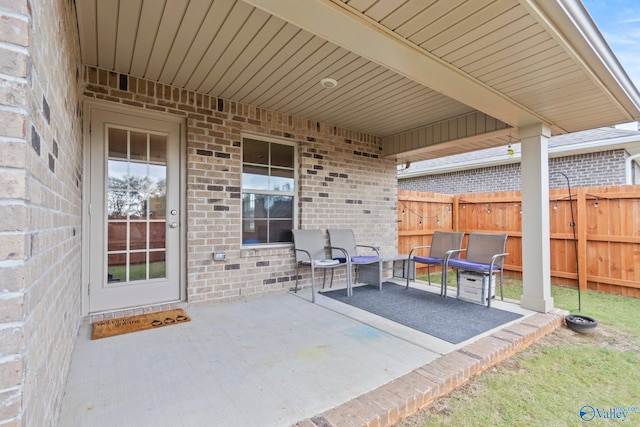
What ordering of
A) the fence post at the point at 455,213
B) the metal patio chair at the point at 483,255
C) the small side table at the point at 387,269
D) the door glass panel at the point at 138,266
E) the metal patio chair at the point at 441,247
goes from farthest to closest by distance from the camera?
the fence post at the point at 455,213
the small side table at the point at 387,269
the metal patio chair at the point at 441,247
the metal patio chair at the point at 483,255
the door glass panel at the point at 138,266

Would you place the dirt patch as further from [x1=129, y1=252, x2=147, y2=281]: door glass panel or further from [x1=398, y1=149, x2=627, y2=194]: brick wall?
[x1=398, y1=149, x2=627, y2=194]: brick wall

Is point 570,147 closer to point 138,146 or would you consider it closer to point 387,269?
point 387,269

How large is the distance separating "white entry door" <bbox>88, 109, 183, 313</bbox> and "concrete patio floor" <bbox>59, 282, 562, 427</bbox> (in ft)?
1.89

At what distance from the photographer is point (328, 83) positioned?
3414 mm

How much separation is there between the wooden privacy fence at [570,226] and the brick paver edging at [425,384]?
2300 mm

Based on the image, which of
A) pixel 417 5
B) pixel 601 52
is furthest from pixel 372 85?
pixel 601 52

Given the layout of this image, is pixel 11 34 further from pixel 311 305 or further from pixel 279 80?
pixel 311 305

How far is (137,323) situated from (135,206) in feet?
Result: 4.02

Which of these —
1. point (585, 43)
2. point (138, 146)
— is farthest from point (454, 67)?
point (138, 146)

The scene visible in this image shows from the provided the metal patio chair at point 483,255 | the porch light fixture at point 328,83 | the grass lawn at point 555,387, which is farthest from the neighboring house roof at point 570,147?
the porch light fixture at point 328,83

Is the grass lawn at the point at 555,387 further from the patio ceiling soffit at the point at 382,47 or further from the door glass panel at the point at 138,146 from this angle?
the door glass panel at the point at 138,146

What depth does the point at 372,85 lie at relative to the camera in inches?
136

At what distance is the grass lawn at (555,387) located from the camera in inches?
72.8

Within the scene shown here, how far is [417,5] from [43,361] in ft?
8.30
